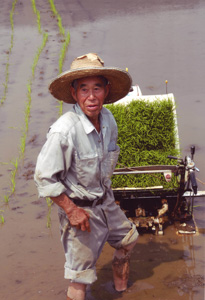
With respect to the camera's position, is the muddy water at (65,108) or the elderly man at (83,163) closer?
the elderly man at (83,163)

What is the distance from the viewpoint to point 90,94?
3.13m

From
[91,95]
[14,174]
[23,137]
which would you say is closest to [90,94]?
[91,95]

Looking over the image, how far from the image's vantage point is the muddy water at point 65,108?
4098 millimetres

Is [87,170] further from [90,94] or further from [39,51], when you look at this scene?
[39,51]

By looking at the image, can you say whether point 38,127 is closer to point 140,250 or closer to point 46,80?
point 46,80

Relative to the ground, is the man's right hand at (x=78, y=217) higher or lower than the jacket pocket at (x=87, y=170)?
lower

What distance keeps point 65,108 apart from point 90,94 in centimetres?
446

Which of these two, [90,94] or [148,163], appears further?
[148,163]

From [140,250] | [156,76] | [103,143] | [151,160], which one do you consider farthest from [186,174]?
[156,76]

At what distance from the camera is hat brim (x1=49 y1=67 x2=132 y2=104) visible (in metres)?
3.07

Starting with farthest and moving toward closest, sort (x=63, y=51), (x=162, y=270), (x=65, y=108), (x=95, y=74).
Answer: (x=63, y=51)
(x=65, y=108)
(x=162, y=270)
(x=95, y=74)

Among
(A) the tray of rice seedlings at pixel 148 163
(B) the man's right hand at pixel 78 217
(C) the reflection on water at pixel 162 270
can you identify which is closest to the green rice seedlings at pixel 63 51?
(A) the tray of rice seedlings at pixel 148 163

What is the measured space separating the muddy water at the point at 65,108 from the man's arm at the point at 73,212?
101cm

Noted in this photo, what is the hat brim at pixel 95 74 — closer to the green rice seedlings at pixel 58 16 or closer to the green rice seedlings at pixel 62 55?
the green rice seedlings at pixel 62 55
